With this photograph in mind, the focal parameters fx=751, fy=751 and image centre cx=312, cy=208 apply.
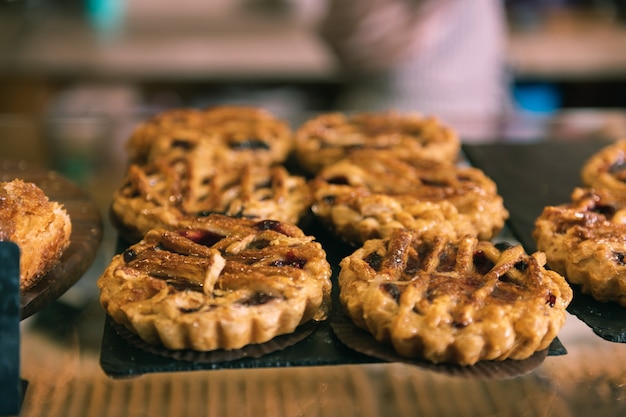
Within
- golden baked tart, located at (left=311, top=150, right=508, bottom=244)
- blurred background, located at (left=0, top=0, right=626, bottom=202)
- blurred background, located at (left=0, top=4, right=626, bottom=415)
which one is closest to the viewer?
golden baked tart, located at (left=311, top=150, right=508, bottom=244)

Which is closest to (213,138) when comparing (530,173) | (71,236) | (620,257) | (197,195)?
(197,195)

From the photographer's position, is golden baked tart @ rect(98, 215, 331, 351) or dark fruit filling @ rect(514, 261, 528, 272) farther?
dark fruit filling @ rect(514, 261, 528, 272)

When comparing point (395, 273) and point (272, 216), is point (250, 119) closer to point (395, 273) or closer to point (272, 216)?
point (272, 216)

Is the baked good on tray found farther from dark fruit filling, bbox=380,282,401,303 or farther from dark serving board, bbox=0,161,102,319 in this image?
dark fruit filling, bbox=380,282,401,303

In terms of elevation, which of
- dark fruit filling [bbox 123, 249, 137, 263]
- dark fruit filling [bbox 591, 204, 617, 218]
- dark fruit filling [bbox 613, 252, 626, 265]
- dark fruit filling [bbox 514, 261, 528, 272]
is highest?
dark fruit filling [bbox 613, 252, 626, 265]

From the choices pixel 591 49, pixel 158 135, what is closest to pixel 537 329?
pixel 158 135

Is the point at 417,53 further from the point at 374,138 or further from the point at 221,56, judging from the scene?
the point at 221,56

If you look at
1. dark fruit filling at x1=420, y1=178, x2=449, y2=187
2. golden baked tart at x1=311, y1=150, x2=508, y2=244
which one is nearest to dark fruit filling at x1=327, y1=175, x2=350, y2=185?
golden baked tart at x1=311, y1=150, x2=508, y2=244
